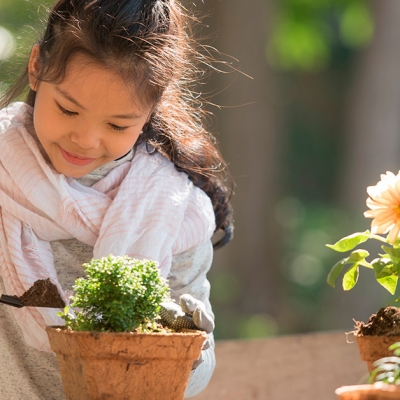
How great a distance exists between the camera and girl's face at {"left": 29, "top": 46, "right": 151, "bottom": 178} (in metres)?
1.55

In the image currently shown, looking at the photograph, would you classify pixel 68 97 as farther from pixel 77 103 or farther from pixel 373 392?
pixel 373 392

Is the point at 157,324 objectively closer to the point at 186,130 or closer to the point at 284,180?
the point at 186,130

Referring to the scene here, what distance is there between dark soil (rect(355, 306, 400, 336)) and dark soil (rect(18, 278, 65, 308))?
1.79 ft

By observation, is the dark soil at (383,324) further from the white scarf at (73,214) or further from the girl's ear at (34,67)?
the girl's ear at (34,67)

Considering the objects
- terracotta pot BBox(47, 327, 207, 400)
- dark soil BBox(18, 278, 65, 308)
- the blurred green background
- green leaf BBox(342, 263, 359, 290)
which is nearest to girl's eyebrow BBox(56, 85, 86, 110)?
dark soil BBox(18, 278, 65, 308)

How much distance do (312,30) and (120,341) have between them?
7486mm

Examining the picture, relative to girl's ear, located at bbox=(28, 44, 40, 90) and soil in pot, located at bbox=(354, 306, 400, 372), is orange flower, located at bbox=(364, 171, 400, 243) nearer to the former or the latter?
soil in pot, located at bbox=(354, 306, 400, 372)

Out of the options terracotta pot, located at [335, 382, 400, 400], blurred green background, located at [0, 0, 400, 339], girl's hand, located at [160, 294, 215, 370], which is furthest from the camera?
blurred green background, located at [0, 0, 400, 339]

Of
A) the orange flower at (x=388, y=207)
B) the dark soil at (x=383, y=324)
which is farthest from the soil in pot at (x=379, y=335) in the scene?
the orange flower at (x=388, y=207)

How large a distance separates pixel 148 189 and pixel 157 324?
1.63ft

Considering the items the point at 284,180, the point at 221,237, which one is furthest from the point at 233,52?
the point at 221,237

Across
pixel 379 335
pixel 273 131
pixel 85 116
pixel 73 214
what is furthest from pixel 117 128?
pixel 273 131

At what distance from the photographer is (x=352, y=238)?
57.2 inches

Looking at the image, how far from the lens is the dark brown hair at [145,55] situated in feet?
5.24
